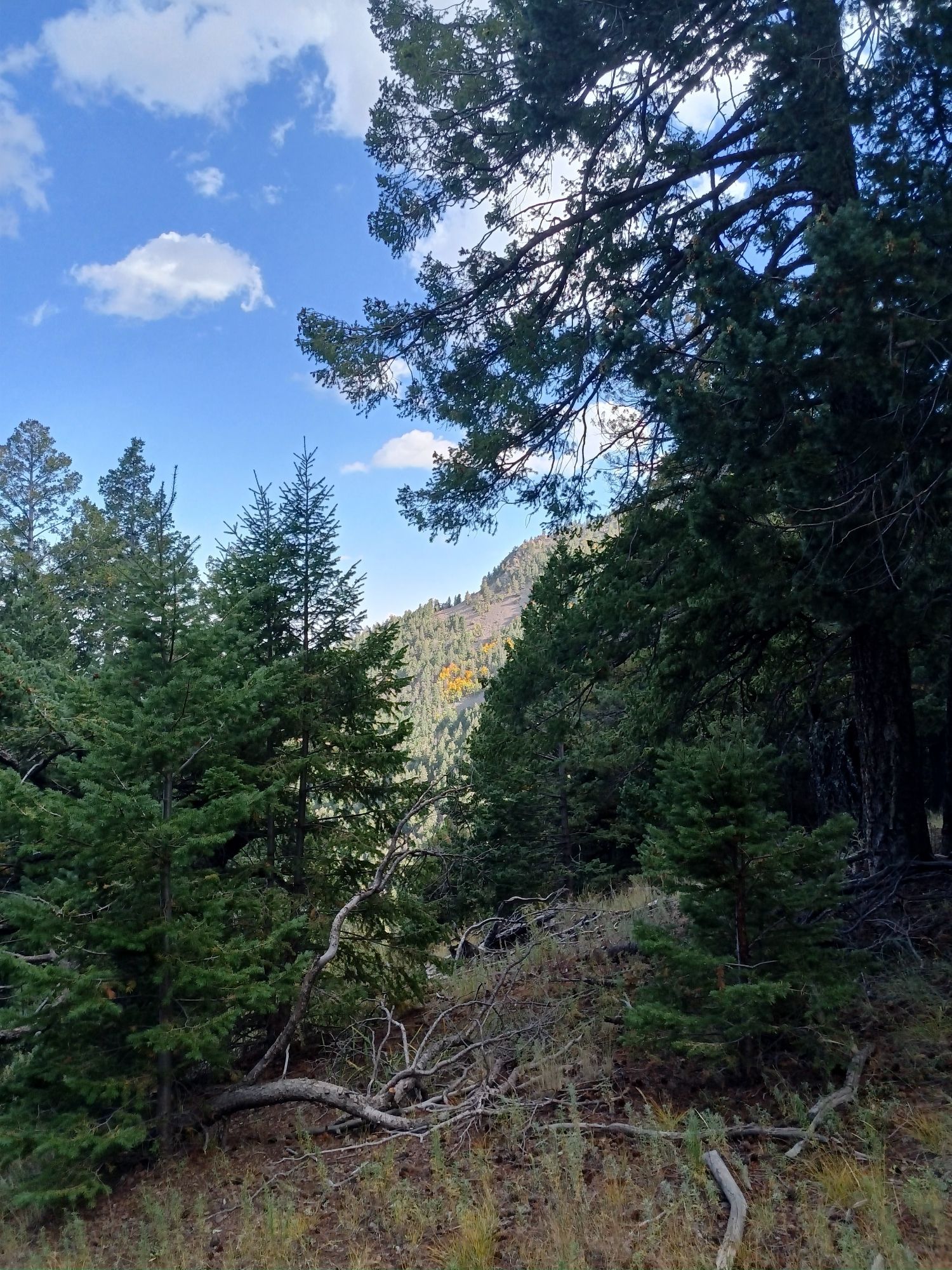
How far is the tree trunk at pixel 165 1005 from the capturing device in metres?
5.26

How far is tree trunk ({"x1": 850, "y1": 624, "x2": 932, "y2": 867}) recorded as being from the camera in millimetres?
6820

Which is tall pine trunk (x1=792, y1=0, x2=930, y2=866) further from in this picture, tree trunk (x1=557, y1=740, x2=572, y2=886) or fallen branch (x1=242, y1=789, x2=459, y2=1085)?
tree trunk (x1=557, y1=740, x2=572, y2=886)

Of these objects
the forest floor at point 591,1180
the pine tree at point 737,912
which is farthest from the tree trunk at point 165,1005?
the pine tree at point 737,912

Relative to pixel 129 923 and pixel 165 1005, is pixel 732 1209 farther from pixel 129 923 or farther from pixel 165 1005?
pixel 129 923

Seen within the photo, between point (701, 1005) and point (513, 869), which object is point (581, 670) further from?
point (513, 869)

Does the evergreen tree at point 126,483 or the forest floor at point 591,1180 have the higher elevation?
the evergreen tree at point 126,483

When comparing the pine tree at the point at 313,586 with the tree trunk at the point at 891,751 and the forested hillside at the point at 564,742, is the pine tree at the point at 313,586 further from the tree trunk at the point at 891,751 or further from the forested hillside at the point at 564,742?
the tree trunk at the point at 891,751

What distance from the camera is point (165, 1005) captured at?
5270 mm

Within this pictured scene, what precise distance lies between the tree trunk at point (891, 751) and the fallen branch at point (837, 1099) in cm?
278

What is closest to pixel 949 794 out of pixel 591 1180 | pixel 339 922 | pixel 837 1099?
pixel 837 1099

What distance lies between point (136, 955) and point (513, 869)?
11.4 m

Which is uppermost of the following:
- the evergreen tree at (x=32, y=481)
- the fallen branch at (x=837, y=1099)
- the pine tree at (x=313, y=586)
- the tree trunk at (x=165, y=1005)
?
the evergreen tree at (x=32, y=481)

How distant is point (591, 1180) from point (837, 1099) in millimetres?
1443

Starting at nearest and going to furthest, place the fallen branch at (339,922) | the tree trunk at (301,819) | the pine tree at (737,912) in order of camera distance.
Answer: the pine tree at (737,912), the fallen branch at (339,922), the tree trunk at (301,819)
